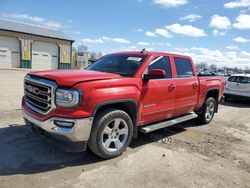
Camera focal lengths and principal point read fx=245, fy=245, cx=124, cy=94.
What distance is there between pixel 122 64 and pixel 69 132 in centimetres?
205

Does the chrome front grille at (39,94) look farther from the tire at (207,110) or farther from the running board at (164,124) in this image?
the tire at (207,110)

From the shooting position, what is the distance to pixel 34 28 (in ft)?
114

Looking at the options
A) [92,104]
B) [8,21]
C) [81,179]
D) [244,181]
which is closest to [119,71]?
[92,104]

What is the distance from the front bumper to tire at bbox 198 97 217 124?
14.3 feet

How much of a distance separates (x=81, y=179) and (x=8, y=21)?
34.6 metres

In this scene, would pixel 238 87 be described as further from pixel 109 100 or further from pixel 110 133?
pixel 109 100

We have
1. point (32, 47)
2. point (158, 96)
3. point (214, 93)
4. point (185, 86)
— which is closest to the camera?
point (158, 96)

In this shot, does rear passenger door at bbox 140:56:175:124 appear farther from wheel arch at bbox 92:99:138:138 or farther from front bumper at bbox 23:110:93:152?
front bumper at bbox 23:110:93:152

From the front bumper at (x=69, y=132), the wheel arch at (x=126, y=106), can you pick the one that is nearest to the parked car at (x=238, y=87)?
the wheel arch at (x=126, y=106)

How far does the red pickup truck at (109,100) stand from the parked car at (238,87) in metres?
7.49

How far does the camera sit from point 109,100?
403 cm

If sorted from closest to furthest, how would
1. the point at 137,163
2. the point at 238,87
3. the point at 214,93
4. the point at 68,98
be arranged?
the point at 68,98
the point at 137,163
the point at 214,93
the point at 238,87

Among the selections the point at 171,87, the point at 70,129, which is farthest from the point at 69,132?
the point at 171,87

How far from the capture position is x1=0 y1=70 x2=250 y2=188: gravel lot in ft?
11.9
